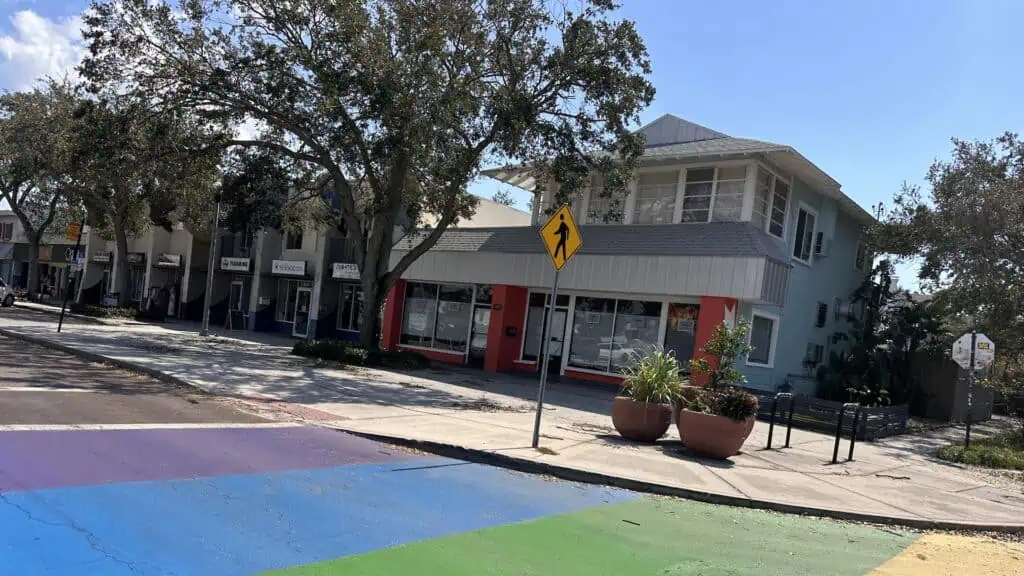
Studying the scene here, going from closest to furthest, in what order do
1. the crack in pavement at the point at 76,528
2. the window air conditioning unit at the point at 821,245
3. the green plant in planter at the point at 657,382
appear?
the crack in pavement at the point at 76,528 → the green plant in planter at the point at 657,382 → the window air conditioning unit at the point at 821,245

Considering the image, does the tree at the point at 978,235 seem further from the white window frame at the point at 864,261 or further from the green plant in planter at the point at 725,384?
the green plant in planter at the point at 725,384

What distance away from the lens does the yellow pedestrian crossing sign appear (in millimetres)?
9266

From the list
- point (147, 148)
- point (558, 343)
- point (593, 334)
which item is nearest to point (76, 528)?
point (147, 148)

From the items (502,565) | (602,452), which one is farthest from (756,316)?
(502,565)

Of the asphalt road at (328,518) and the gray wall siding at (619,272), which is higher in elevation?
the gray wall siding at (619,272)

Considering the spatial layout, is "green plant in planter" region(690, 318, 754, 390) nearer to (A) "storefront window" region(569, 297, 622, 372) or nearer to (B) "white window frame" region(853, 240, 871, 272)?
(A) "storefront window" region(569, 297, 622, 372)

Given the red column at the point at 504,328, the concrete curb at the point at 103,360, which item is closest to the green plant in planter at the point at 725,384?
the concrete curb at the point at 103,360

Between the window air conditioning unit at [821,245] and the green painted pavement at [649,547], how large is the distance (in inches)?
621

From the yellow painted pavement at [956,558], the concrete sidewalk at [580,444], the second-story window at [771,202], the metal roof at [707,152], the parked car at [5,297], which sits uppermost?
the metal roof at [707,152]

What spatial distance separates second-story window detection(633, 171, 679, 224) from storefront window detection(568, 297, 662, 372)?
247 centimetres

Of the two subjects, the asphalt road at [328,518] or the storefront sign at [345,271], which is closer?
the asphalt road at [328,518]

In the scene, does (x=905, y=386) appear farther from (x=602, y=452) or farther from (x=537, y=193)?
(x=602, y=452)

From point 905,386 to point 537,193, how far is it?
1288 centimetres

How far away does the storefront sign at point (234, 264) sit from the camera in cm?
3262
